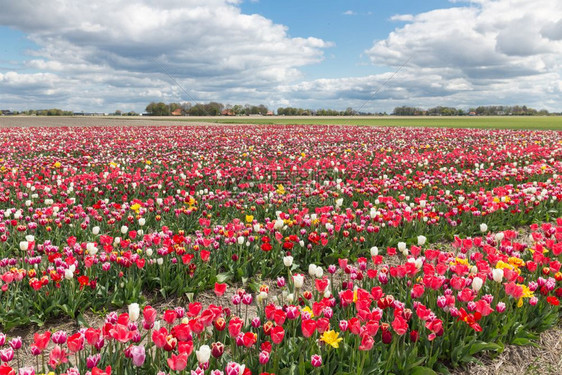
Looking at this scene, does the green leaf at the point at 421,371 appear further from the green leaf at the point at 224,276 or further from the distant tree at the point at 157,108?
the distant tree at the point at 157,108

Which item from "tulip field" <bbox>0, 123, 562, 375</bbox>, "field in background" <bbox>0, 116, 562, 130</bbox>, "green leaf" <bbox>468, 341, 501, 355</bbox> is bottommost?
"green leaf" <bbox>468, 341, 501, 355</bbox>

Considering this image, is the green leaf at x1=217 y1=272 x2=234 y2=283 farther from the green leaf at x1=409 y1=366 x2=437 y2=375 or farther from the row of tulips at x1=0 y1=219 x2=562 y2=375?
the green leaf at x1=409 y1=366 x2=437 y2=375

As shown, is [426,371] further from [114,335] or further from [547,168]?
[547,168]

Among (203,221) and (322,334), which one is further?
(203,221)

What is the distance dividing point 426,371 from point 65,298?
376 centimetres

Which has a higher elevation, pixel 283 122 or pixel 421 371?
pixel 283 122

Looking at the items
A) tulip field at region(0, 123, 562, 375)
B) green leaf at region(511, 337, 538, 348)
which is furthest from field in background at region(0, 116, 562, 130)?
green leaf at region(511, 337, 538, 348)

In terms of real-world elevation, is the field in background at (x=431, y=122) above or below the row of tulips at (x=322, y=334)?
above

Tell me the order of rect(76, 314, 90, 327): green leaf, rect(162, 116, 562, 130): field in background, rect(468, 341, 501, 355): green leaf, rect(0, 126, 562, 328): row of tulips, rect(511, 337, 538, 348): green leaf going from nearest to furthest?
rect(468, 341, 501, 355): green leaf → rect(511, 337, 538, 348): green leaf → rect(76, 314, 90, 327): green leaf → rect(0, 126, 562, 328): row of tulips → rect(162, 116, 562, 130): field in background

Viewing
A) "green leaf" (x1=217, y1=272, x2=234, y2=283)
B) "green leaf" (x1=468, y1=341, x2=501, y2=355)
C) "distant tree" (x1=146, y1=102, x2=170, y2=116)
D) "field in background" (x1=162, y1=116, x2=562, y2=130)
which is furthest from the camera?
"distant tree" (x1=146, y1=102, x2=170, y2=116)

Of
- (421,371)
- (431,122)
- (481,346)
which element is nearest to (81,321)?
(421,371)

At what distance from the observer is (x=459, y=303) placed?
400cm

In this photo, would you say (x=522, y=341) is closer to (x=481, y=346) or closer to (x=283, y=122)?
(x=481, y=346)

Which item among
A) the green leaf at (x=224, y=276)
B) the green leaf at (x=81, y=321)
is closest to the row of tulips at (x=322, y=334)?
the green leaf at (x=81, y=321)
